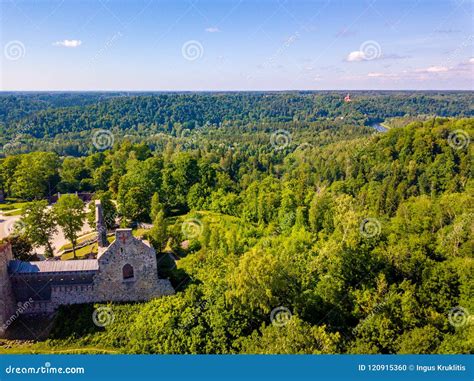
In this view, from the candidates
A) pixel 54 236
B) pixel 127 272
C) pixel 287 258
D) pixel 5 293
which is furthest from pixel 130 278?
pixel 54 236

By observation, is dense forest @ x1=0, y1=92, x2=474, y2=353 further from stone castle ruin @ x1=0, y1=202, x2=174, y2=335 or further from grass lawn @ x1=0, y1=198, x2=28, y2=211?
grass lawn @ x1=0, y1=198, x2=28, y2=211

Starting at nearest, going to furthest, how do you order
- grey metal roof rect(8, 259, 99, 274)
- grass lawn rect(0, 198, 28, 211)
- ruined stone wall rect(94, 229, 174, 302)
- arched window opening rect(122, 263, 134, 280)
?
grey metal roof rect(8, 259, 99, 274)
ruined stone wall rect(94, 229, 174, 302)
arched window opening rect(122, 263, 134, 280)
grass lawn rect(0, 198, 28, 211)

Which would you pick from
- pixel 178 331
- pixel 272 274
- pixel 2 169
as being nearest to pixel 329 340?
pixel 272 274

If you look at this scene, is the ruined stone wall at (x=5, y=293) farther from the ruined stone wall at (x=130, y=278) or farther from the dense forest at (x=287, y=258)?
the ruined stone wall at (x=130, y=278)

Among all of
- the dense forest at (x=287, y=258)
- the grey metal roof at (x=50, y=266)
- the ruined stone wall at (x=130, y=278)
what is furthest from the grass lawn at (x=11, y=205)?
the ruined stone wall at (x=130, y=278)

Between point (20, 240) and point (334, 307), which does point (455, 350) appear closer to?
point (334, 307)

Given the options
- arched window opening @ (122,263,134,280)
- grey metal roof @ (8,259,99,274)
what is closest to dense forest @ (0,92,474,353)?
arched window opening @ (122,263,134,280)
